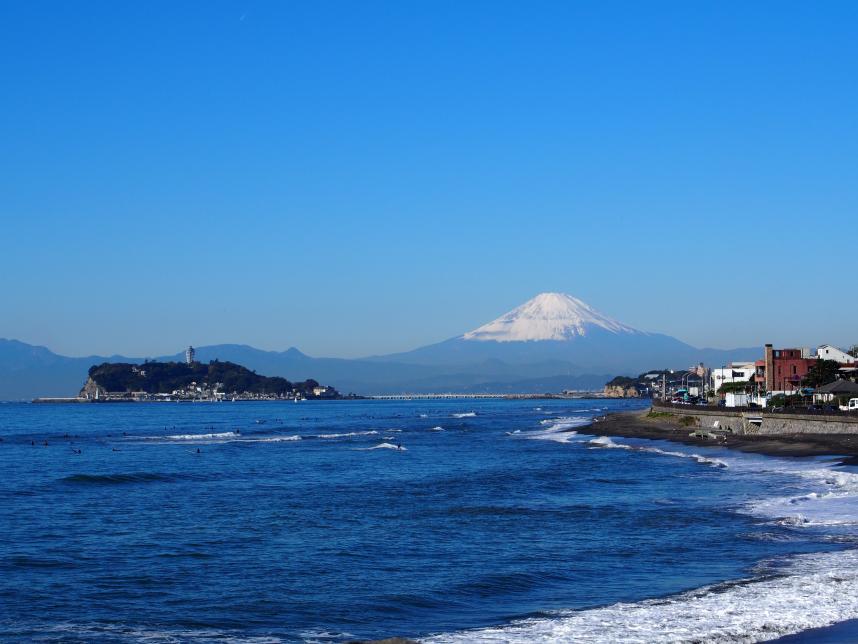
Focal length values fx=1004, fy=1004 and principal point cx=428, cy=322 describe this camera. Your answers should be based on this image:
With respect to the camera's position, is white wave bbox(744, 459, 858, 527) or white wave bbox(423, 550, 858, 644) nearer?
white wave bbox(423, 550, 858, 644)

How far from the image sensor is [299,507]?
34781 mm

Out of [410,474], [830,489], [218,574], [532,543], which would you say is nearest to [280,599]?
[218,574]

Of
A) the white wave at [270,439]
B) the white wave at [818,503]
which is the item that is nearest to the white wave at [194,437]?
the white wave at [270,439]

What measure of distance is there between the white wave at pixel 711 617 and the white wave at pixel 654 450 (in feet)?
98.2

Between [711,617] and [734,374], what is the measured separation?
11120 cm

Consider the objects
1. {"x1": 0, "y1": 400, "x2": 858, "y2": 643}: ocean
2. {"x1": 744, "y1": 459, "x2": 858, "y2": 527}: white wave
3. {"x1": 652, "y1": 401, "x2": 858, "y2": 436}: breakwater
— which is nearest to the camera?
{"x1": 0, "y1": 400, "x2": 858, "y2": 643}: ocean

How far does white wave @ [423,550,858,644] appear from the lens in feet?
53.3

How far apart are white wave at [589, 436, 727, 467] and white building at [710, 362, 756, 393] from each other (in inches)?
1835

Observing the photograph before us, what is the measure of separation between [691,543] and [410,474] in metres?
23.9

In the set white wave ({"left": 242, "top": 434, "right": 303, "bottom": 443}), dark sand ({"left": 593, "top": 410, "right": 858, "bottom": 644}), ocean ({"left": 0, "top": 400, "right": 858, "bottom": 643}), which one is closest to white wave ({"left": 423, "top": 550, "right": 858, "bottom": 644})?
ocean ({"left": 0, "top": 400, "right": 858, "bottom": 643})

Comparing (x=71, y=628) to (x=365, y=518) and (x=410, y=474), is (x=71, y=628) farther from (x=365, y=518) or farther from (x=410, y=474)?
(x=410, y=474)

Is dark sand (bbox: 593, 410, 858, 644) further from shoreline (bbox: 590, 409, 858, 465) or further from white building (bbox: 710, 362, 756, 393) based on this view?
white building (bbox: 710, 362, 756, 393)

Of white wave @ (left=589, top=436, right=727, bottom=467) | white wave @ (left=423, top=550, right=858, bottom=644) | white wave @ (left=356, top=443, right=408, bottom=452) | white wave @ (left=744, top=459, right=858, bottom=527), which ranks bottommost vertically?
white wave @ (left=356, top=443, right=408, bottom=452)

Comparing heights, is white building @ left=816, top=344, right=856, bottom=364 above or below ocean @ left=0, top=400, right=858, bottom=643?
above
